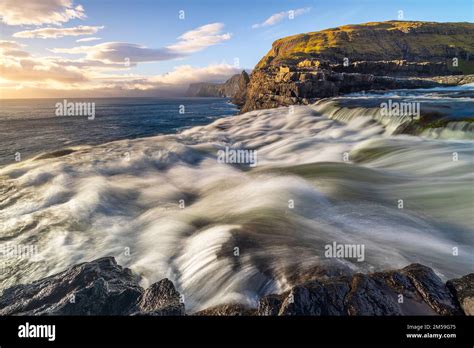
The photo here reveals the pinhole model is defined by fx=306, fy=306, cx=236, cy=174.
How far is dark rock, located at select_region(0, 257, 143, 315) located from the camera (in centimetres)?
652

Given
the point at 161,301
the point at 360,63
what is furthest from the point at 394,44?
the point at 161,301

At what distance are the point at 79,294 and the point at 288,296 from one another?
4.56m

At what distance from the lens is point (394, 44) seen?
427ft

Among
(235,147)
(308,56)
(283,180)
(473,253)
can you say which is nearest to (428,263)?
(473,253)

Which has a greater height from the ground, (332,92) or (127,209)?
(332,92)

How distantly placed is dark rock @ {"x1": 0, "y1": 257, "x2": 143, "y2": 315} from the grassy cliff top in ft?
359

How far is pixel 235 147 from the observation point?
27281mm

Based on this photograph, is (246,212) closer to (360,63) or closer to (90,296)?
(90,296)

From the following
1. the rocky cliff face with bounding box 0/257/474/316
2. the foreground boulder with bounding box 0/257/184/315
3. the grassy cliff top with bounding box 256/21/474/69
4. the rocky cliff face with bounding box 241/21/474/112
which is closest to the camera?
the rocky cliff face with bounding box 0/257/474/316

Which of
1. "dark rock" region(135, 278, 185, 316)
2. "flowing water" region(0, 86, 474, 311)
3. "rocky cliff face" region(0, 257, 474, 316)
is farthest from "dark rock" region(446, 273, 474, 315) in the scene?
"dark rock" region(135, 278, 185, 316)

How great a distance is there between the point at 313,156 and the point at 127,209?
12.1m

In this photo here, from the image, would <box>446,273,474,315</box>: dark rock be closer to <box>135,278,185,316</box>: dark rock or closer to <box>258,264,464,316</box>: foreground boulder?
<box>258,264,464,316</box>: foreground boulder

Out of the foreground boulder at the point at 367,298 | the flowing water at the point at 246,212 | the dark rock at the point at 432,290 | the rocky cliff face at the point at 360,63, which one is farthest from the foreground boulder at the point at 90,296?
the rocky cliff face at the point at 360,63

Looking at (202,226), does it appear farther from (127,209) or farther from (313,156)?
(313,156)
